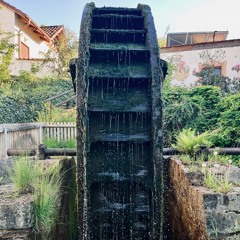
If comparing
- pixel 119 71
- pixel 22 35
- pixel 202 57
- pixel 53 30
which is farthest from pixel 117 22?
pixel 53 30

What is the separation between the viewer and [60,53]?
1480 centimetres

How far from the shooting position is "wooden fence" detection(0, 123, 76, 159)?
6.36 m

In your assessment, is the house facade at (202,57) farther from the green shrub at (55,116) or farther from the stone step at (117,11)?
the stone step at (117,11)

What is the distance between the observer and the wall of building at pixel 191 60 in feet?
38.8

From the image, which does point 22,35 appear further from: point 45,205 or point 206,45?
point 45,205

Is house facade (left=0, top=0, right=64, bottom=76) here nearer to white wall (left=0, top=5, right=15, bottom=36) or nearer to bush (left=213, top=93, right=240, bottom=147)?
white wall (left=0, top=5, right=15, bottom=36)

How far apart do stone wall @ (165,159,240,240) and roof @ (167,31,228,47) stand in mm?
12736

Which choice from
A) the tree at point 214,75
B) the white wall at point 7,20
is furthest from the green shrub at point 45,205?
the white wall at point 7,20

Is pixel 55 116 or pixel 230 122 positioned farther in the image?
pixel 55 116

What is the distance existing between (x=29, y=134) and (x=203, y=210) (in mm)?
5825

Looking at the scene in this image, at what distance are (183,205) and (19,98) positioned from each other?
7.99 meters

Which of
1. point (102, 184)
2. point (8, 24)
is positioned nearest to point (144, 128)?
point (102, 184)

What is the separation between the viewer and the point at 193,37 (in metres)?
15.6

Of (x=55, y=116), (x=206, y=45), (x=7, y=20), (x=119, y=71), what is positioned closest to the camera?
(x=119, y=71)
